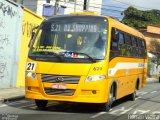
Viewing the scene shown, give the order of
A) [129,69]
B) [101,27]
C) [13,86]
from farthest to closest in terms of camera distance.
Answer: [13,86]
[129,69]
[101,27]

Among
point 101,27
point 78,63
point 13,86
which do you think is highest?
point 101,27

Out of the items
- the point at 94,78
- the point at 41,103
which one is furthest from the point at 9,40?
the point at 94,78

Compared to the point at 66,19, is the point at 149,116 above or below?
below

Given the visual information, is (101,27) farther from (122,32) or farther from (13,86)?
(13,86)

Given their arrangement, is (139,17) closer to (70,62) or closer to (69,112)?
(69,112)

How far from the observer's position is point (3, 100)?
1598cm

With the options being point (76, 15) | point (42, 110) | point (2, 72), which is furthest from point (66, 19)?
point (2, 72)

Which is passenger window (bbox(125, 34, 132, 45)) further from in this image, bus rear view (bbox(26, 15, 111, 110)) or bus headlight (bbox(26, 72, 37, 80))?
bus headlight (bbox(26, 72, 37, 80))

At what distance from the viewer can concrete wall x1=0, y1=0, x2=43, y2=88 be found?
2016cm

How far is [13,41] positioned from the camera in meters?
21.2

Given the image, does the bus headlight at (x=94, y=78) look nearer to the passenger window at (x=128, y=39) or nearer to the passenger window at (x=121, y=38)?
the passenger window at (x=121, y=38)

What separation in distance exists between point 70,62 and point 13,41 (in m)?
8.41

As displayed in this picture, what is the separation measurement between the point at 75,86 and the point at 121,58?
118 inches

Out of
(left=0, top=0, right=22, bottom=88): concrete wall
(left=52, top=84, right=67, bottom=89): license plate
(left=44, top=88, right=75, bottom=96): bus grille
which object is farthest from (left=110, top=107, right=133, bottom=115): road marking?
(left=0, top=0, right=22, bottom=88): concrete wall
